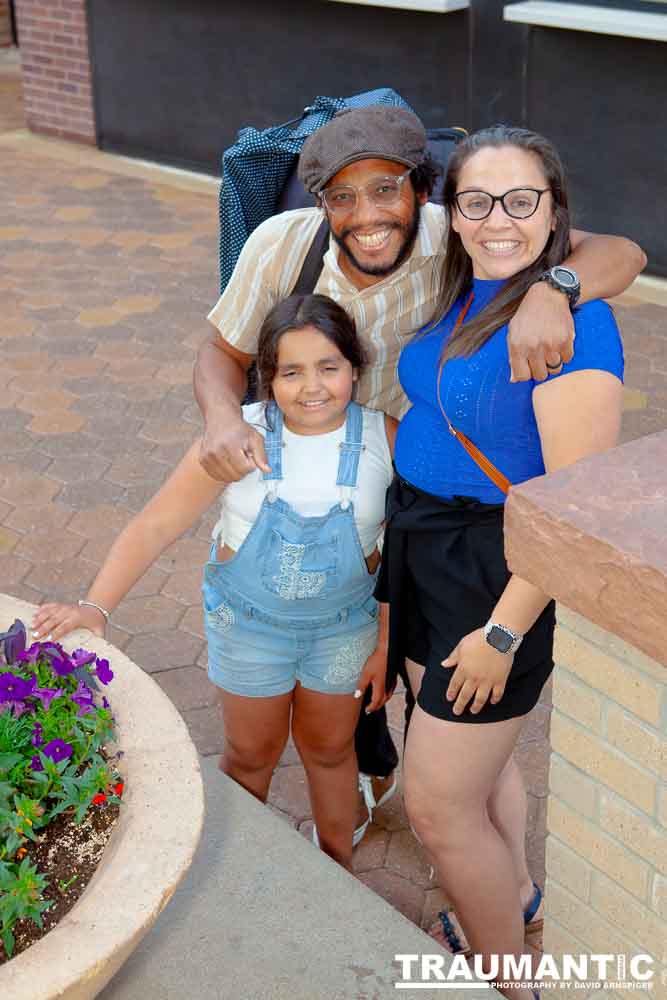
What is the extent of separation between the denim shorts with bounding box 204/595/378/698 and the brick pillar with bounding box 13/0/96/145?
8664 millimetres

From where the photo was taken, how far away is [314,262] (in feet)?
9.91

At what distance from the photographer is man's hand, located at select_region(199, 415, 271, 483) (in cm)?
282

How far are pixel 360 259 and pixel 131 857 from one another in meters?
1.41

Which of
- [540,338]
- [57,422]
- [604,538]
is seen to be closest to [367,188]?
[540,338]

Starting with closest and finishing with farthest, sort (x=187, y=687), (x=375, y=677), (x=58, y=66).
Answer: (x=375, y=677) < (x=187, y=687) < (x=58, y=66)

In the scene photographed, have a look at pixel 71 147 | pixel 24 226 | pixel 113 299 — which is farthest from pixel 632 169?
pixel 71 147

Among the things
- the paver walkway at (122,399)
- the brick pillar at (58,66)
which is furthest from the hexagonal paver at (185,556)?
the brick pillar at (58,66)

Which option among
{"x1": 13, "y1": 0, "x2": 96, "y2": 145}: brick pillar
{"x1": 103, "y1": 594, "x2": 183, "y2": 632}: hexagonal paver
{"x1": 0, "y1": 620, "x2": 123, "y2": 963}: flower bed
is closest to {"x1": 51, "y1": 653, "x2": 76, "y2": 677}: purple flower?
{"x1": 0, "y1": 620, "x2": 123, "y2": 963}: flower bed

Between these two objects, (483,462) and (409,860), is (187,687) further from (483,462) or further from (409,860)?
(483,462)

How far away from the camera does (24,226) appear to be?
9039 mm

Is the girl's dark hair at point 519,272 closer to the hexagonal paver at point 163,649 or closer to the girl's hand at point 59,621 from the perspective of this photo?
the girl's hand at point 59,621

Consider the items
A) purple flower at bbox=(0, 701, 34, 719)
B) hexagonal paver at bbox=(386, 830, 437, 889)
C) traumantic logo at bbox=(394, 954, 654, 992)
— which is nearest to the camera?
traumantic logo at bbox=(394, 954, 654, 992)

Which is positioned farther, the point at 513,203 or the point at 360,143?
the point at 360,143

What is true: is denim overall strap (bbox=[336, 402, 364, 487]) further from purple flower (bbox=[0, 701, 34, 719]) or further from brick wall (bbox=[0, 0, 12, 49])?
brick wall (bbox=[0, 0, 12, 49])
